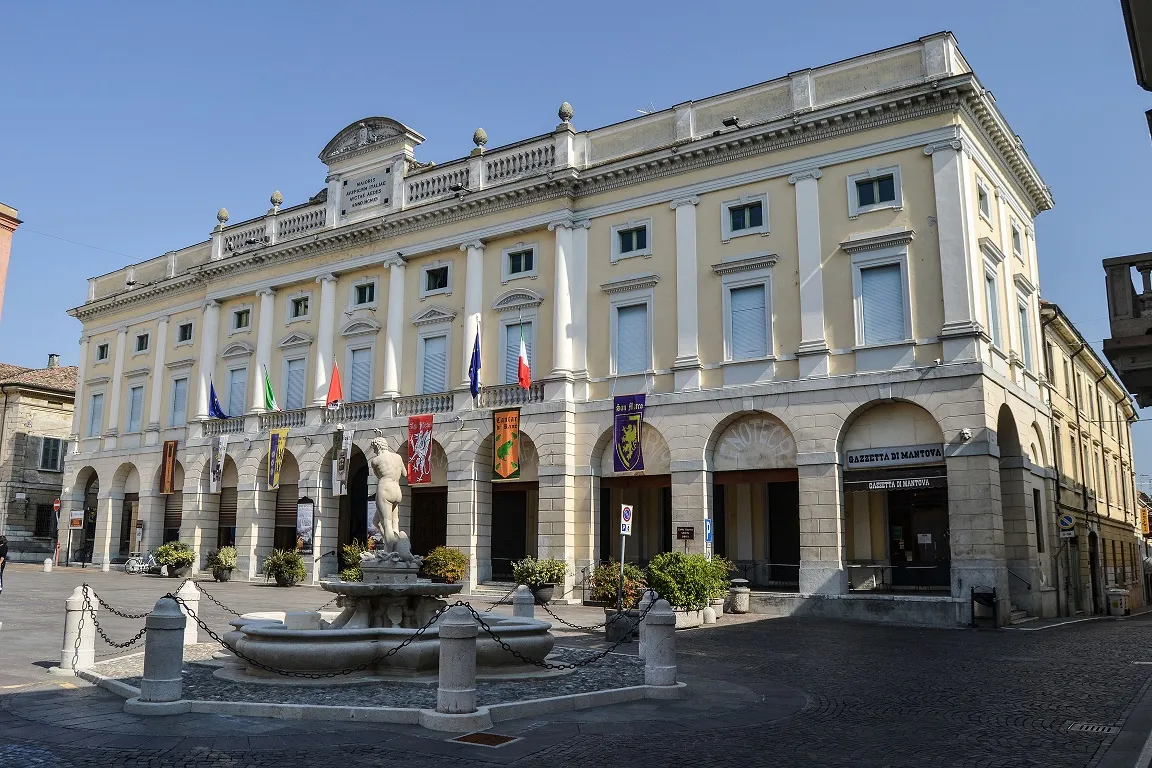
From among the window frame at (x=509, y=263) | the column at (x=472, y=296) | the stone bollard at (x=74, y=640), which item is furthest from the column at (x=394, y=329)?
the stone bollard at (x=74, y=640)

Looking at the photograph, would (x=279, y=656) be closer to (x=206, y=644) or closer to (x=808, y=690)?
(x=206, y=644)

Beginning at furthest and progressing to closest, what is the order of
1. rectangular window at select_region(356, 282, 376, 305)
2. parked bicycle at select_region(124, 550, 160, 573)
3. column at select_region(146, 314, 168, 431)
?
column at select_region(146, 314, 168, 431), parked bicycle at select_region(124, 550, 160, 573), rectangular window at select_region(356, 282, 376, 305)

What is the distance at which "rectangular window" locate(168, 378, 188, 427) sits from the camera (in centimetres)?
4162

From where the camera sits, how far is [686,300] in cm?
2833

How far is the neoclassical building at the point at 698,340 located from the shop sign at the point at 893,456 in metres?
0.06

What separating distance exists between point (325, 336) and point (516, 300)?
905cm

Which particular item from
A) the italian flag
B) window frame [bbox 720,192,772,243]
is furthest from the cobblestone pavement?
the italian flag

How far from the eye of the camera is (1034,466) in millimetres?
27312

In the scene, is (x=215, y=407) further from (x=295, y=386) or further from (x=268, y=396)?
(x=295, y=386)

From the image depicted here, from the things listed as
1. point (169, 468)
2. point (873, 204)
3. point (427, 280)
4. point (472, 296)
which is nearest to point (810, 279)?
point (873, 204)

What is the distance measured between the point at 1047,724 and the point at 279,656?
913 cm

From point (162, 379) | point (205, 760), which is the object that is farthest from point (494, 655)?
point (162, 379)

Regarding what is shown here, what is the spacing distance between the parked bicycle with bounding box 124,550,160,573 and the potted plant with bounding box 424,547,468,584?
51.4 ft

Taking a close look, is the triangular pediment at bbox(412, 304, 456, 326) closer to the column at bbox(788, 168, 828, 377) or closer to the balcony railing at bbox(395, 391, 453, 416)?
the balcony railing at bbox(395, 391, 453, 416)
